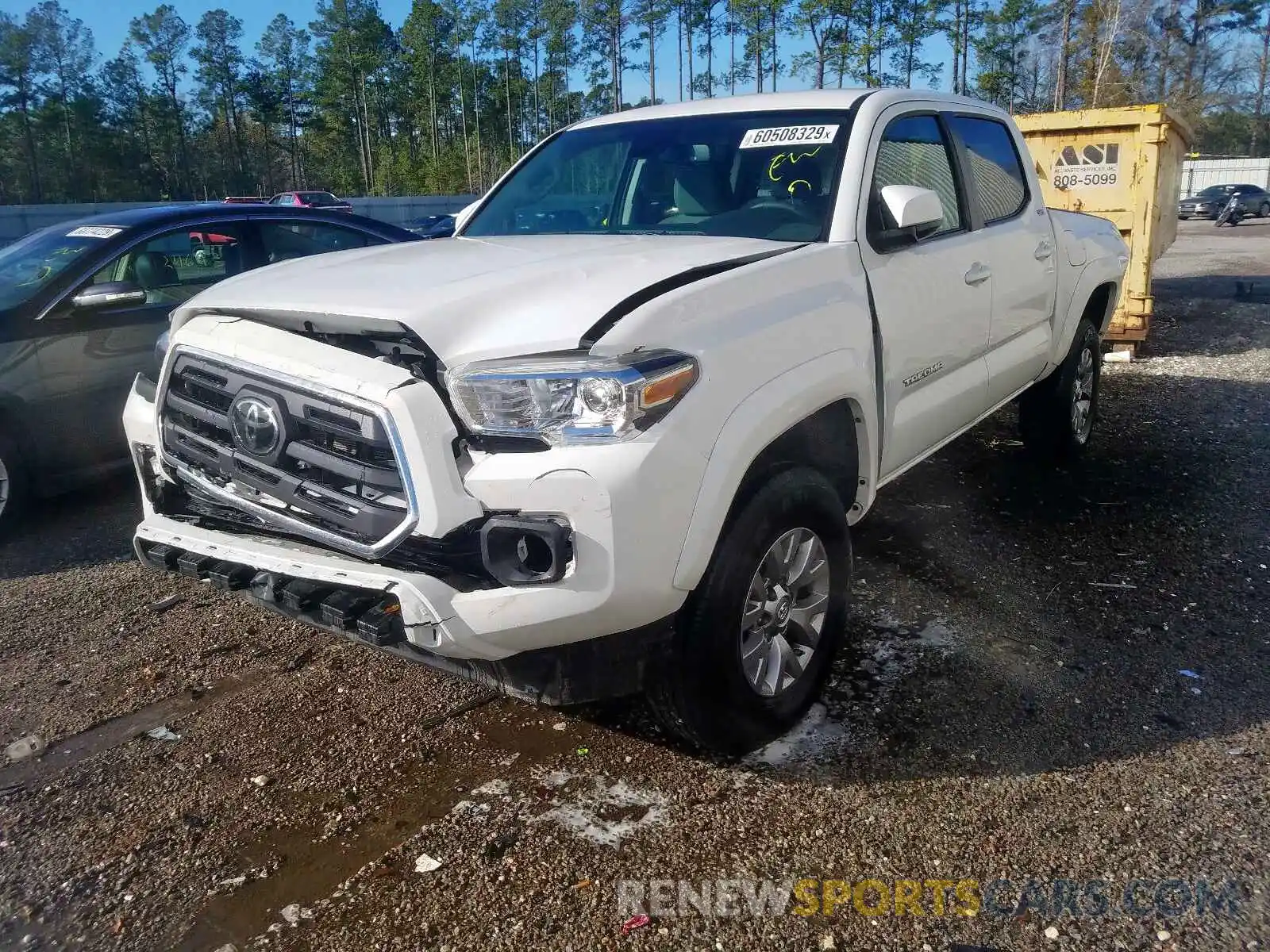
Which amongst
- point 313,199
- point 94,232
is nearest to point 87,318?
point 94,232

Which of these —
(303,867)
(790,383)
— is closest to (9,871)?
(303,867)

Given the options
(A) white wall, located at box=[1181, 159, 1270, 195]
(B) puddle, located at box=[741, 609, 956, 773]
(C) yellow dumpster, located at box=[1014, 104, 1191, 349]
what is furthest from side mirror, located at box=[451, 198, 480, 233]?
(A) white wall, located at box=[1181, 159, 1270, 195]

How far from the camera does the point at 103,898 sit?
8.13 feet

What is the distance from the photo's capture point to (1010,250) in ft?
14.8

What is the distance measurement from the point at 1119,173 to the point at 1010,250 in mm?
5586

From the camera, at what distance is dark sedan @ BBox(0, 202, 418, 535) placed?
199 inches

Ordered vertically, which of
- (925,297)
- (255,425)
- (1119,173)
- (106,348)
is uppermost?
(1119,173)

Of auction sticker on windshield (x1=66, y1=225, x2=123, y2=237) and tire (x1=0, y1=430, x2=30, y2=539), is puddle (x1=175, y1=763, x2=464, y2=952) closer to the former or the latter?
tire (x1=0, y1=430, x2=30, y2=539)

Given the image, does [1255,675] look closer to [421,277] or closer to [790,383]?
[790,383]

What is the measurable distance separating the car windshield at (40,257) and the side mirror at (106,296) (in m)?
0.21

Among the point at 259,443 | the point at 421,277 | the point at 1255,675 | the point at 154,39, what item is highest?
the point at 154,39

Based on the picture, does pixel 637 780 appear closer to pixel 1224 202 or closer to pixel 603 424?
pixel 603 424

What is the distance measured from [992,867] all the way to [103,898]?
2193mm

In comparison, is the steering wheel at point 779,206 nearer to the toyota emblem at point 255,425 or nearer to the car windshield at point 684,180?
the car windshield at point 684,180
